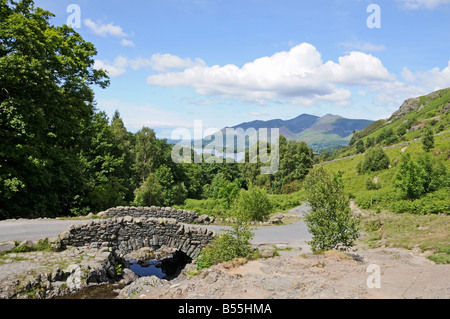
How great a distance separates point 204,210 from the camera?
36094mm

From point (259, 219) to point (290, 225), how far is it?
4337mm

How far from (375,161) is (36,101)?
4854cm

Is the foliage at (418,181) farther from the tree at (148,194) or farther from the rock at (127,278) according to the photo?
the tree at (148,194)

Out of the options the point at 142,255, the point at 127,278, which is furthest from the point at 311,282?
the point at 142,255

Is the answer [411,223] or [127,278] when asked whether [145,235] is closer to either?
[127,278]

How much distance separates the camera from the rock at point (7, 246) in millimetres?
11828

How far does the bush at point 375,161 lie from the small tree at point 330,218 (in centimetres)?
4137

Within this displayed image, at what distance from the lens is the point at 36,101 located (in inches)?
685

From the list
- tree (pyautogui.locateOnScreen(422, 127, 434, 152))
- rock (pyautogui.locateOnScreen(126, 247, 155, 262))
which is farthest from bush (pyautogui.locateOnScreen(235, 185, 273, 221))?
tree (pyautogui.locateOnScreen(422, 127, 434, 152))

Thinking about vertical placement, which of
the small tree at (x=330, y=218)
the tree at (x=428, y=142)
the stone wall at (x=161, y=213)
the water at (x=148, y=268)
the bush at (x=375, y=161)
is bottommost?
the water at (x=148, y=268)

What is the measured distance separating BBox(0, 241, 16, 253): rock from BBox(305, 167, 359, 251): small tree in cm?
1235

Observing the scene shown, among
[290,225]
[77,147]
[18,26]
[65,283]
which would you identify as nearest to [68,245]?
[65,283]

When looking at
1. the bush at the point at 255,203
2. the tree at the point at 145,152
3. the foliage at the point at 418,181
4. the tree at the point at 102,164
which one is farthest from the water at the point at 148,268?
the tree at the point at 145,152
